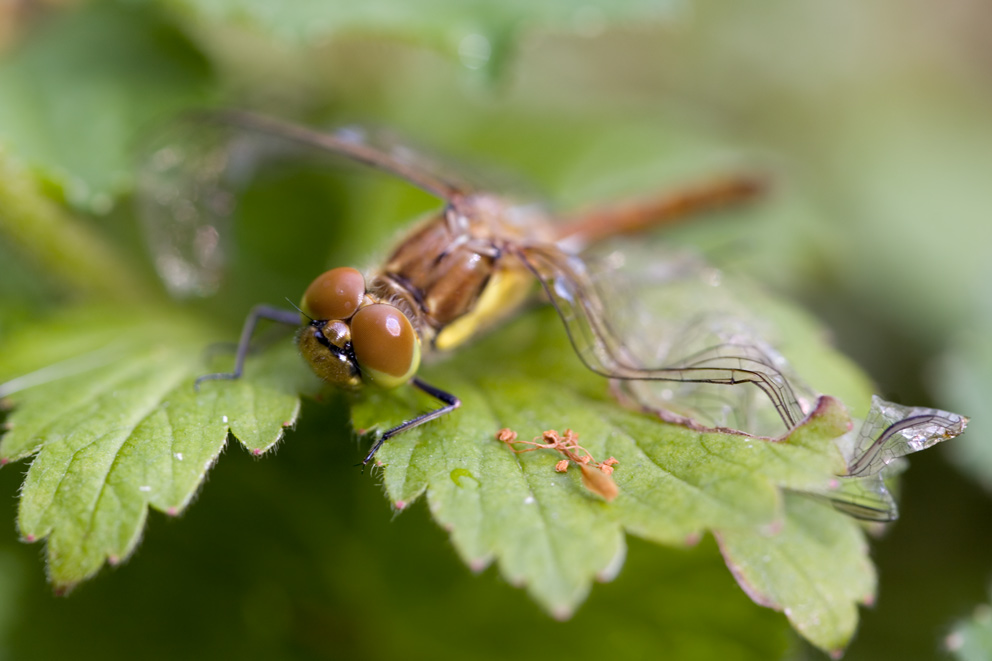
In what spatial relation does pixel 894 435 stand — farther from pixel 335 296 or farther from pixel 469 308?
pixel 335 296

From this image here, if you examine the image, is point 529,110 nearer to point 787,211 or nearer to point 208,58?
point 787,211

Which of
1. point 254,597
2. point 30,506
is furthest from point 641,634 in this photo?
point 30,506

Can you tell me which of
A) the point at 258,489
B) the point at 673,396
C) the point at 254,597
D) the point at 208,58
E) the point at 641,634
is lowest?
the point at 254,597

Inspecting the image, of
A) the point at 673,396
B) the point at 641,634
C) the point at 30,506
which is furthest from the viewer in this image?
the point at 641,634

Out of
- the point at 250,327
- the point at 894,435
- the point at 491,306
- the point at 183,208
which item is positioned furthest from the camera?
the point at 183,208

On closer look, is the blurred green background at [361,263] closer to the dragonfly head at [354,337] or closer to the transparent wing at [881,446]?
the dragonfly head at [354,337]

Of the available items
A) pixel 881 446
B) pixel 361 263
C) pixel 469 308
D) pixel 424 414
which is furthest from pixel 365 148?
pixel 881 446

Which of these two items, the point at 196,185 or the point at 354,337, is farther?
the point at 196,185
